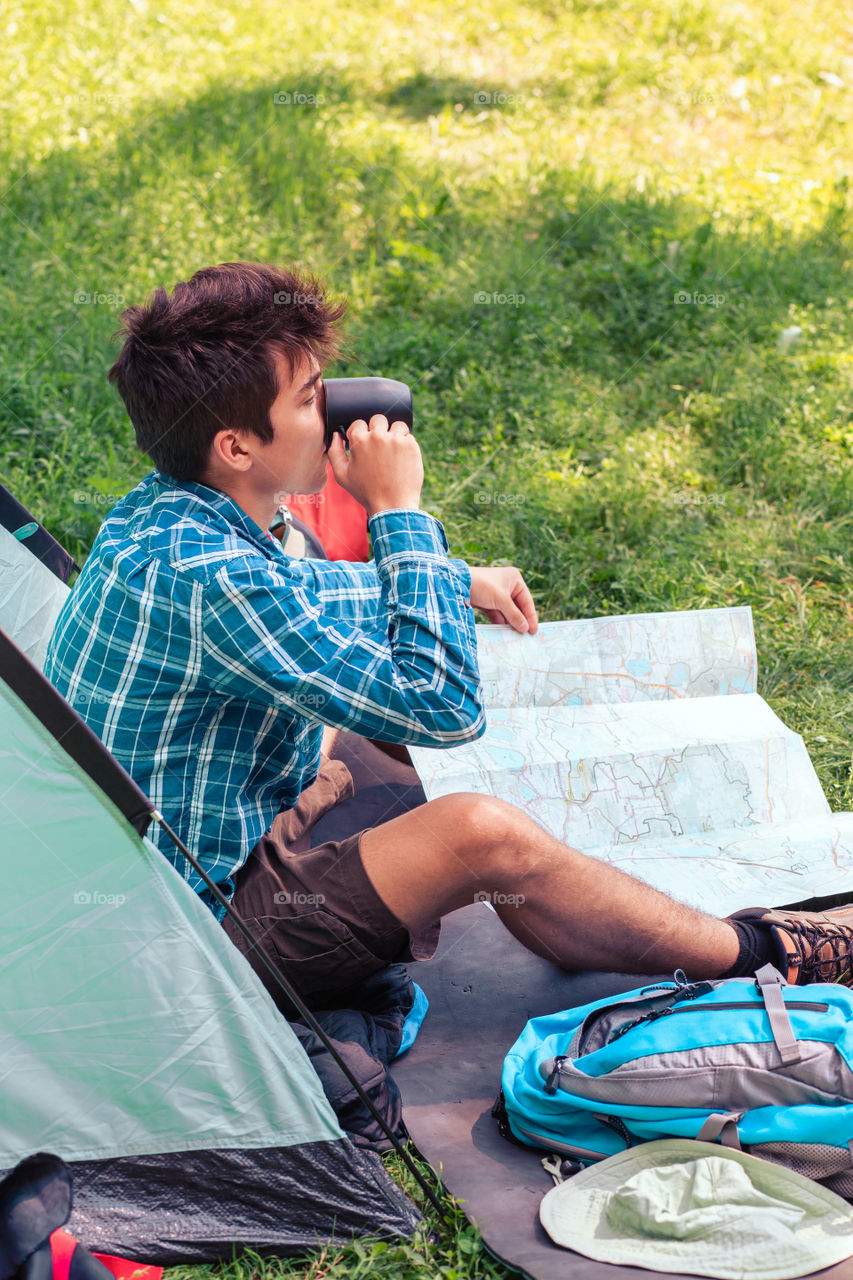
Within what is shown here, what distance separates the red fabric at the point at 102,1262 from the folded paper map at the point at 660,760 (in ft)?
3.57

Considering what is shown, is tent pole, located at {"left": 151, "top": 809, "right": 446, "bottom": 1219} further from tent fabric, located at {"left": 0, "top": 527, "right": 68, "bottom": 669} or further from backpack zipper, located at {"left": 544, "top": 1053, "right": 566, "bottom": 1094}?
tent fabric, located at {"left": 0, "top": 527, "right": 68, "bottom": 669}

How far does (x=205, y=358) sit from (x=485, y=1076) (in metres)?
1.34

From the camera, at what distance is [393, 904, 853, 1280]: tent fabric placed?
1670 mm

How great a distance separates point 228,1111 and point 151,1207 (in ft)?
0.65

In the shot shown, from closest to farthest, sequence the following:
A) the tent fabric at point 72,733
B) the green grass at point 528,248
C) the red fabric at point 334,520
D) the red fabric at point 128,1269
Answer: the tent fabric at point 72,733 < the red fabric at point 128,1269 < the red fabric at point 334,520 < the green grass at point 528,248

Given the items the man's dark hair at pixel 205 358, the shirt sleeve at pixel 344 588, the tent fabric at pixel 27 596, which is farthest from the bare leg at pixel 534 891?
the tent fabric at pixel 27 596

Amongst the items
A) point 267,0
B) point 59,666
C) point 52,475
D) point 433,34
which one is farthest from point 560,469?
point 267,0

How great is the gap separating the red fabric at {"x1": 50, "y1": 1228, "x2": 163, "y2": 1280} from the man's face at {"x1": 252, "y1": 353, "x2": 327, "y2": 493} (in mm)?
1189

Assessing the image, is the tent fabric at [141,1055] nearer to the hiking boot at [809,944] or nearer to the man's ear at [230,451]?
the man's ear at [230,451]

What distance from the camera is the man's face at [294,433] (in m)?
1.88

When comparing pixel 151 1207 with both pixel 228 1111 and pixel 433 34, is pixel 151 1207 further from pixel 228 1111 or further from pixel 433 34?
pixel 433 34

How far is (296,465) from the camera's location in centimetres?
194

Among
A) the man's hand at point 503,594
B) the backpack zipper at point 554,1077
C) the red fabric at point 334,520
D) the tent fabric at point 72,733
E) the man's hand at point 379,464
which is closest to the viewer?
the tent fabric at point 72,733

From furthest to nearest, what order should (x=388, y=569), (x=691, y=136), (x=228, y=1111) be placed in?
(x=691, y=136) < (x=388, y=569) < (x=228, y=1111)
